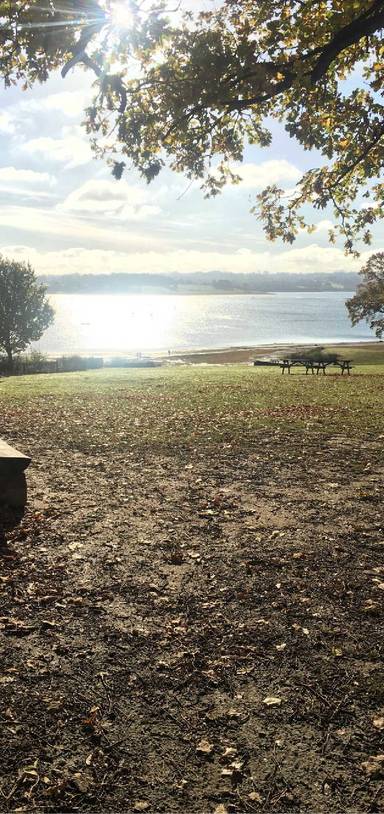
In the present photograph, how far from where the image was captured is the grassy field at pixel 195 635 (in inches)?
154

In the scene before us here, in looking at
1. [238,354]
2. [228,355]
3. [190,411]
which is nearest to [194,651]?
[190,411]

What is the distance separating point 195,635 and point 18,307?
66502 millimetres

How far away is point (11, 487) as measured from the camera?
8.50m

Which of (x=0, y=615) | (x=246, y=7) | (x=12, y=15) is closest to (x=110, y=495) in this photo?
(x=0, y=615)

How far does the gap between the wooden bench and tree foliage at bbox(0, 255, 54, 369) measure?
199 feet

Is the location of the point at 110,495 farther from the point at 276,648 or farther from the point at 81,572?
the point at 276,648

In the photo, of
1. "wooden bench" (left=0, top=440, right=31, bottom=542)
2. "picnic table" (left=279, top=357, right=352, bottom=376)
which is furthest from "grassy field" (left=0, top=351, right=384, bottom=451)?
"picnic table" (left=279, top=357, right=352, bottom=376)

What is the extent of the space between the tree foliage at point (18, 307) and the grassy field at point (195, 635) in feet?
192

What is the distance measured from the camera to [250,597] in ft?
20.9

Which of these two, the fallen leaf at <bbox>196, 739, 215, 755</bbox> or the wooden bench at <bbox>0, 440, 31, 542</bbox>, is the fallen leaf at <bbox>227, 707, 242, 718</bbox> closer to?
the fallen leaf at <bbox>196, 739, 215, 755</bbox>

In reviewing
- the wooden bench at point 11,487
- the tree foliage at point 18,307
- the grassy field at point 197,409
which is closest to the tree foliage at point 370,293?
the grassy field at point 197,409

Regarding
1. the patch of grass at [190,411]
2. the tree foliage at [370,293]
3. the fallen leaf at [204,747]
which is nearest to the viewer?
the fallen leaf at [204,747]

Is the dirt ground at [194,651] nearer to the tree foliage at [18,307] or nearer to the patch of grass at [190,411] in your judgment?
the patch of grass at [190,411]

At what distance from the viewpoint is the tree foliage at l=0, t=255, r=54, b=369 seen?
65.7 m
